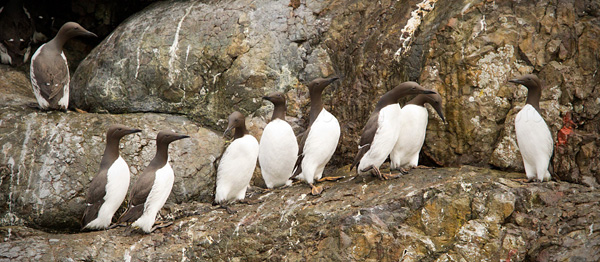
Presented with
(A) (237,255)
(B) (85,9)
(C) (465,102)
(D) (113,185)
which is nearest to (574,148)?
(C) (465,102)

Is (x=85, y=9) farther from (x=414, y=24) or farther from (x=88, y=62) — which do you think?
(x=414, y=24)

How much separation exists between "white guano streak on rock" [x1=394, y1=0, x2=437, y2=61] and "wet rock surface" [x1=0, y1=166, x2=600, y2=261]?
2106mm

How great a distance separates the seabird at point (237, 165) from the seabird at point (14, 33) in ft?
17.3

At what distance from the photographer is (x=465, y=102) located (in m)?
7.33

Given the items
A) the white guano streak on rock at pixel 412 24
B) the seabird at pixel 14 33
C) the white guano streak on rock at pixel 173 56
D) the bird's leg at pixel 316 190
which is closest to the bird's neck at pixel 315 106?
the bird's leg at pixel 316 190

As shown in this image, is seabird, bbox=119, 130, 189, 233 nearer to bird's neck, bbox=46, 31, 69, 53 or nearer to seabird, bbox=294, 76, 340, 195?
seabird, bbox=294, 76, 340, 195

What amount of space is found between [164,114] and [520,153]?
16.2 feet

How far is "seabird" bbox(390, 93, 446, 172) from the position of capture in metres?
6.96

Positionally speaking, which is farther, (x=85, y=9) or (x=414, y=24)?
(x=85, y=9)

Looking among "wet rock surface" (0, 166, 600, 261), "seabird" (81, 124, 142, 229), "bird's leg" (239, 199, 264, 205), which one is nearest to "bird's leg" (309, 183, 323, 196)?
"wet rock surface" (0, 166, 600, 261)

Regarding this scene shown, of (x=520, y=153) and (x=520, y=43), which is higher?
(x=520, y=43)

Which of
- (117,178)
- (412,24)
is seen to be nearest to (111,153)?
(117,178)

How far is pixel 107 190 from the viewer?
22.6 feet

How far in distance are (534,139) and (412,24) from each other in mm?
2504
